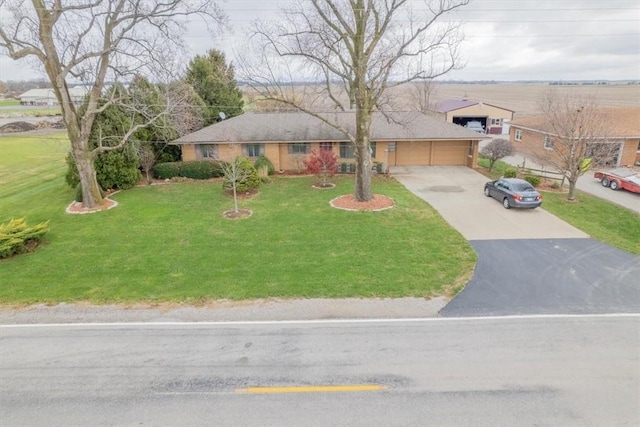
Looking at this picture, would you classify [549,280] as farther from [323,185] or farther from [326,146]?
[326,146]

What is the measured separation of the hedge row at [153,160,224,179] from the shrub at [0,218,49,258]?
10.9 meters

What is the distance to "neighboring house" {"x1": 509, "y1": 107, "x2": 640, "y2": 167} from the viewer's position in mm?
26797

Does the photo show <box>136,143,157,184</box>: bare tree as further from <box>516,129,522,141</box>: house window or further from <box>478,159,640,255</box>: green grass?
<box>516,129,522,141</box>: house window

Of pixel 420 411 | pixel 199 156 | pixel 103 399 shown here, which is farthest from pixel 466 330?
pixel 199 156

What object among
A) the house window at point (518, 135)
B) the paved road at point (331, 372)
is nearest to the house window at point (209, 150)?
the paved road at point (331, 372)

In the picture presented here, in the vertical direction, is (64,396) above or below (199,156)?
below

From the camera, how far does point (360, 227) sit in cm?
1562

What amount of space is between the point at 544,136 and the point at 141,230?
30671 millimetres

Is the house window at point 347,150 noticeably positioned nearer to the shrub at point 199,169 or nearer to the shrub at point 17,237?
the shrub at point 199,169

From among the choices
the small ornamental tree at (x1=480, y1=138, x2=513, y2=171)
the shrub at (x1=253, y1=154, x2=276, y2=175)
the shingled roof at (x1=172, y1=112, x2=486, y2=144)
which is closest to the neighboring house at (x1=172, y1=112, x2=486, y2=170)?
the shingled roof at (x1=172, y1=112, x2=486, y2=144)

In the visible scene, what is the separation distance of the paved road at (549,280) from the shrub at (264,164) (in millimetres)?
14575

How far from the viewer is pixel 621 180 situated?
22438 mm

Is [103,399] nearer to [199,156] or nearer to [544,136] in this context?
[199,156]

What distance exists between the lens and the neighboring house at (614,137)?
26.8 meters
